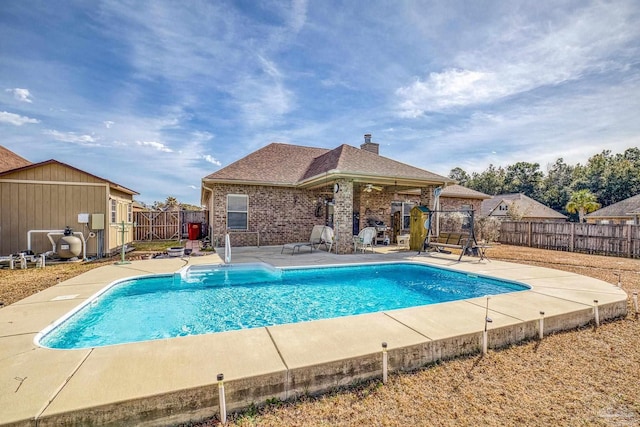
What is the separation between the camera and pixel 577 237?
13.2m

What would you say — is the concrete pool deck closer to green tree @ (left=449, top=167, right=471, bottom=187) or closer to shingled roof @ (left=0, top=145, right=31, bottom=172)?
shingled roof @ (left=0, top=145, right=31, bottom=172)

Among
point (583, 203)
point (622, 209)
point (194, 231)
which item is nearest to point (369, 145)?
point (194, 231)

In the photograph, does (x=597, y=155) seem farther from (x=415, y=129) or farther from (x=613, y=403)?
(x=613, y=403)

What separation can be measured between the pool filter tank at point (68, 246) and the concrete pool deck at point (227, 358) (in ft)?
18.0

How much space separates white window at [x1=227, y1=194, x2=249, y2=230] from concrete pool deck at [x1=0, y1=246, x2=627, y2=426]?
26.0 ft

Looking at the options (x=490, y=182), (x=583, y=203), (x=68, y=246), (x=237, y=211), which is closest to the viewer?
(x=68, y=246)

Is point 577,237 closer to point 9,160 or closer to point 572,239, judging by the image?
point 572,239

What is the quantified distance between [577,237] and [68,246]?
19997 mm

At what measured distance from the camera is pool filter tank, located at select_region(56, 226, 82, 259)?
30.4 feet

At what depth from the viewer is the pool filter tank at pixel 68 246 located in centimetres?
926

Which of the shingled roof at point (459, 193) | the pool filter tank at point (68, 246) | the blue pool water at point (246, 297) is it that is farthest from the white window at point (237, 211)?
the shingled roof at point (459, 193)

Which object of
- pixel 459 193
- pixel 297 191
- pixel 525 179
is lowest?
pixel 297 191

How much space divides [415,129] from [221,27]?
37.5ft

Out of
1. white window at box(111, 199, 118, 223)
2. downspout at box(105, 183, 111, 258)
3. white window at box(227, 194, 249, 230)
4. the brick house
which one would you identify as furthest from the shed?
white window at box(227, 194, 249, 230)
